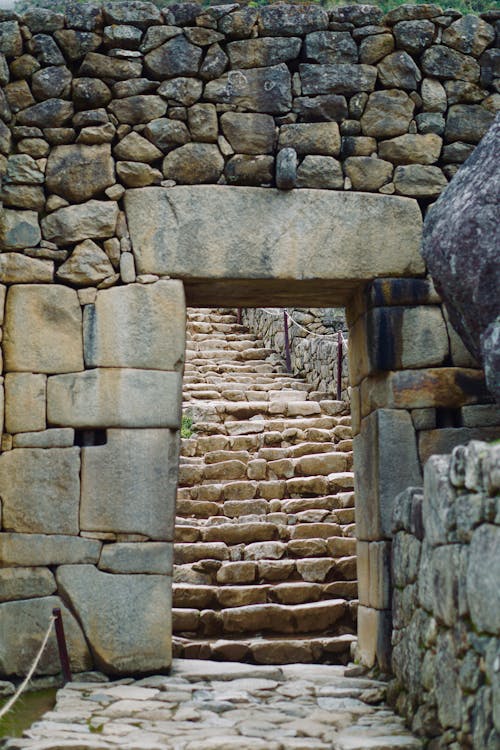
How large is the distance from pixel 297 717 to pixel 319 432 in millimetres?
5723

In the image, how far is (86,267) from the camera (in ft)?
20.2

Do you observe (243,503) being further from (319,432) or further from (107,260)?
(107,260)

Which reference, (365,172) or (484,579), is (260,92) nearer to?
(365,172)

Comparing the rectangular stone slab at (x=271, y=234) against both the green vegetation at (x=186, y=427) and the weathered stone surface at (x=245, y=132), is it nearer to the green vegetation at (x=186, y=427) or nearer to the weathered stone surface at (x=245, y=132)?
the weathered stone surface at (x=245, y=132)

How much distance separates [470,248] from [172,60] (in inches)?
99.7

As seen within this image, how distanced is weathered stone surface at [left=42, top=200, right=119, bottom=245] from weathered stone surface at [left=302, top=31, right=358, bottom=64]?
1.73 m

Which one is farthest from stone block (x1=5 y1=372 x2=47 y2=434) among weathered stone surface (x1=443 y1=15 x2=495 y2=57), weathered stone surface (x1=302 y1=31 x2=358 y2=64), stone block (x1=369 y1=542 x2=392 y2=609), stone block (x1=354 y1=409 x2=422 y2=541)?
weathered stone surface (x1=443 y1=15 x2=495 y2=57)

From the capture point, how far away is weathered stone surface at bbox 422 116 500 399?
5070mm

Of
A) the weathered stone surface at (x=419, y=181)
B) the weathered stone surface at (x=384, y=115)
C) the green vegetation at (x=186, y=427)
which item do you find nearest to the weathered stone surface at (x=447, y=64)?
the weathered stone surface at (x=384, y=115)

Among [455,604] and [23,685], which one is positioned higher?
[455,604]

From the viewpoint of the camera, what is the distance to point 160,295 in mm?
6148

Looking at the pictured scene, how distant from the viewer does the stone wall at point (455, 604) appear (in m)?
3.39

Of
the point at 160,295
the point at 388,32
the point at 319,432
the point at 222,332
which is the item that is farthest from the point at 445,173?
the point at 222,332

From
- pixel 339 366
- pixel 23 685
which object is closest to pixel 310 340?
pixel 339 366
